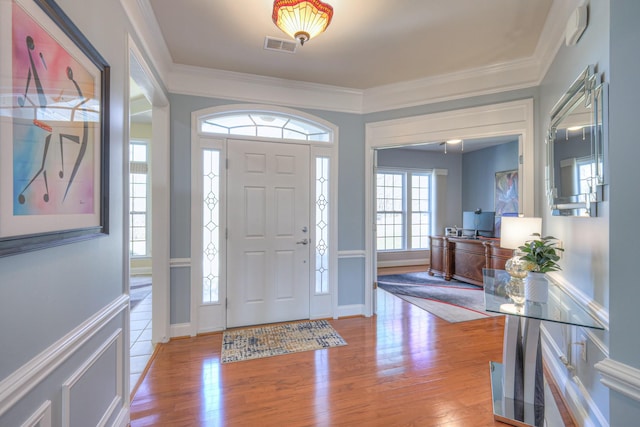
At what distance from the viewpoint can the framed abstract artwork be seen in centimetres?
92

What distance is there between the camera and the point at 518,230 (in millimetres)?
2303

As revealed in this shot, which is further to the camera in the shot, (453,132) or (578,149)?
(453,132)

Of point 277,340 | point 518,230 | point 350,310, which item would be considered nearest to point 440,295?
point 350,310

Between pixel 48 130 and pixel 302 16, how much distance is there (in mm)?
1522

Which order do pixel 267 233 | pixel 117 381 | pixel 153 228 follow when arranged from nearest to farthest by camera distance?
pixel 117 381 < pixel 153 228 < pixel 267 233

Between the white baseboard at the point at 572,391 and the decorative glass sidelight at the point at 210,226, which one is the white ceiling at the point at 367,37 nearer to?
the decorative glass sidelight at the point at 210,226

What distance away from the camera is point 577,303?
6.23 feet

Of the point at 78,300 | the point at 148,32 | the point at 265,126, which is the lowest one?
the point at 78,300

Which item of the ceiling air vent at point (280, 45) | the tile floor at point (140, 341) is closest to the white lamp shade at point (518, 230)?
the ceiling air vent at point (280, 45)

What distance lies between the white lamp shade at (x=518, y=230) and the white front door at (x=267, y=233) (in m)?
2.02

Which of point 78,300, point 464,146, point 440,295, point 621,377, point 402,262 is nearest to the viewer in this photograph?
point 621,377

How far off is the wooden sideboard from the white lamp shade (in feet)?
8.72

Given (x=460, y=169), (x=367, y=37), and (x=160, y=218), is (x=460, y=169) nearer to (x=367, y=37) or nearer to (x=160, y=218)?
(x=367, y=37)

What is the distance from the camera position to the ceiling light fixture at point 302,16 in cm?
188
